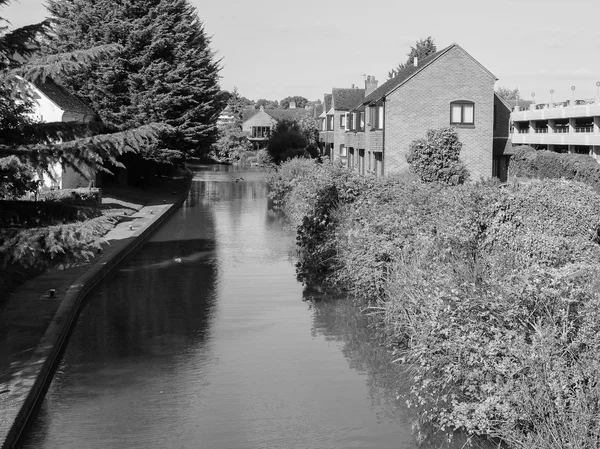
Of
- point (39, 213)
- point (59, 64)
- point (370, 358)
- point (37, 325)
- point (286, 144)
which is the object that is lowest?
point (370, 358)

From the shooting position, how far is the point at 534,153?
48406 mm

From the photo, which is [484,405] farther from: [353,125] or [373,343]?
[353,125]

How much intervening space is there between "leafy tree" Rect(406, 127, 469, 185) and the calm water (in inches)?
610

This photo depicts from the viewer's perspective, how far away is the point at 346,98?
227 ft

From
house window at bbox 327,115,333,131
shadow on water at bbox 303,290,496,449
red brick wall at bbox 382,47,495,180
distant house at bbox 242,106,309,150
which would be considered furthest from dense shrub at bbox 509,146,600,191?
distant house at bbox 242,106,309,150

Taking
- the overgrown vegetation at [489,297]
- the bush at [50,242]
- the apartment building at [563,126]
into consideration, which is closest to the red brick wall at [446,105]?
the apartment building at [563,126]

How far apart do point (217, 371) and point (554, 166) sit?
3428 centimetres

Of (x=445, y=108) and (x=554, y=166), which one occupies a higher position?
(x=445, y=108)

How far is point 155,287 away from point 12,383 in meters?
9.35

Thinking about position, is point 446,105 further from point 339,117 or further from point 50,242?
point 50,242

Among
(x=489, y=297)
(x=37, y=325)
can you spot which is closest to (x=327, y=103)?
(x=37, y=325)

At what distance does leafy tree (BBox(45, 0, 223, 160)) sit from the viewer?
4269cm

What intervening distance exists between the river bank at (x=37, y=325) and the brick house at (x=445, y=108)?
52.8 ft

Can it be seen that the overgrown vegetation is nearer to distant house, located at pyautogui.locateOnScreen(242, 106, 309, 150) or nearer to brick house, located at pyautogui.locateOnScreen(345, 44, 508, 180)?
brick house, located at pyautogui.locateOnScreen(345, 44, 508, 180)
